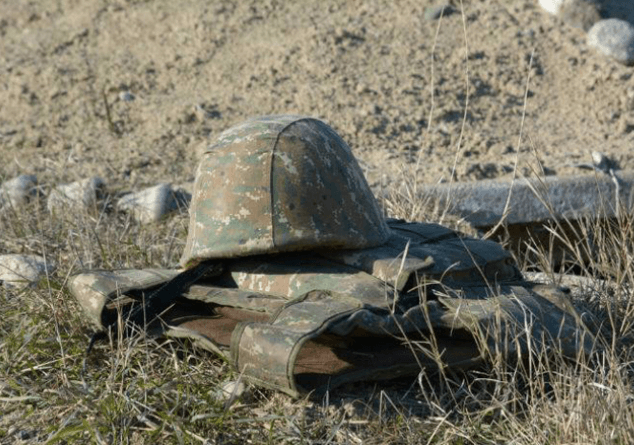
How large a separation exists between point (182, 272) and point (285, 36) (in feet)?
13.8

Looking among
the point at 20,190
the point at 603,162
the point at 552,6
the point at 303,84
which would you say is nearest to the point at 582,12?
the point at 552,6

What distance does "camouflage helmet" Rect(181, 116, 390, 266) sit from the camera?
3516mm

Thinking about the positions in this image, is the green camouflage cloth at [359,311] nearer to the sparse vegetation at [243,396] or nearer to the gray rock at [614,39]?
the sparse vegetation at [243,396]

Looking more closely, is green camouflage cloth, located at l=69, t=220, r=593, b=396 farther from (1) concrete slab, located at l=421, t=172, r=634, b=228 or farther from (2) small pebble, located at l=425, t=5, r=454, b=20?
(2) small pebble, located at l=425, t=5, r=454, b=20

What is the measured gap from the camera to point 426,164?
19.9 feet

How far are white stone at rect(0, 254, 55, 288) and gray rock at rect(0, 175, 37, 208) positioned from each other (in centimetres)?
99

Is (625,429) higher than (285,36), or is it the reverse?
(285,36)

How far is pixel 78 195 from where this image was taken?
5.39 metres

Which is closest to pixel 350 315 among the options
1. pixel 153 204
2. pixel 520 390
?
pixel 520 390

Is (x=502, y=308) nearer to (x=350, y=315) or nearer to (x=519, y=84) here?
(x=350, y=315)

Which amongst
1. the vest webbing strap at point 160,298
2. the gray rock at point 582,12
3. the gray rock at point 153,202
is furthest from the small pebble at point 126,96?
the vest webbing strap at point 160,298

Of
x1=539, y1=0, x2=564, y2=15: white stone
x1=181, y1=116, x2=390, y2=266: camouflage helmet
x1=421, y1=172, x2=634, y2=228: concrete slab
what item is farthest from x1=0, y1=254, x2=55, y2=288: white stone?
x1=539, y1=0, x2=564, y2=15: white stone

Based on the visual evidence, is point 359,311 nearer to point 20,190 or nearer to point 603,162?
point 20,190

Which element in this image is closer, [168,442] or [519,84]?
[168,442]
